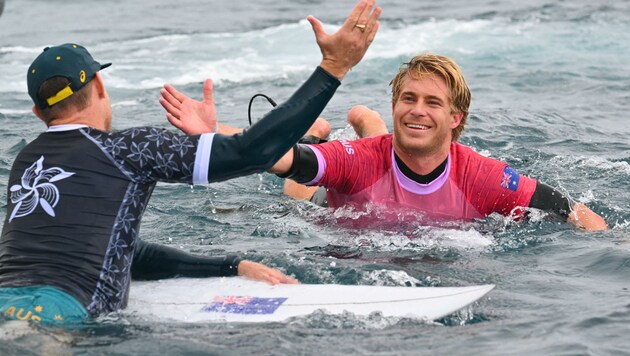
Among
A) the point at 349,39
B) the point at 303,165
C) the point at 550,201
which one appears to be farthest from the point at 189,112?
the point at 550,201

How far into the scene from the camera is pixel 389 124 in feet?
36.5

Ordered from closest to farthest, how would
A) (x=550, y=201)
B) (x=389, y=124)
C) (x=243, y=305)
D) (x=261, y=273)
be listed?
(x=243, y=305)
(x=261, y=273)
(x=550, y=201)
(x=389, y=124)

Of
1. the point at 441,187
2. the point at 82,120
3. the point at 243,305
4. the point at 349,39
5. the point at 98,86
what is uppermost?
the point at 349,39

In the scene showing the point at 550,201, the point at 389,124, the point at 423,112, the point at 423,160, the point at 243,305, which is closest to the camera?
the point at 243,305

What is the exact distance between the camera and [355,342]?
4723mm

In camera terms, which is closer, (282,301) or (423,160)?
(282,301)

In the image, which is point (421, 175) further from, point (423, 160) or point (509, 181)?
point (509, 181)

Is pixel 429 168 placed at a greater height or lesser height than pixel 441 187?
greater

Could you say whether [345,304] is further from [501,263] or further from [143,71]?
[143,71]

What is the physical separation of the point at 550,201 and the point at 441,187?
0.79 metres

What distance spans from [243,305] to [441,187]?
2.10m

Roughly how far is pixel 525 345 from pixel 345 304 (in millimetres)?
946

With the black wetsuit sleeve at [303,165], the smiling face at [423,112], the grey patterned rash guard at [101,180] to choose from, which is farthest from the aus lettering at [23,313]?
the smiling face at [423,112]

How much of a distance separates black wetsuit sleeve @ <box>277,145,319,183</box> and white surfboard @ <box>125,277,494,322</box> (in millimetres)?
1120
